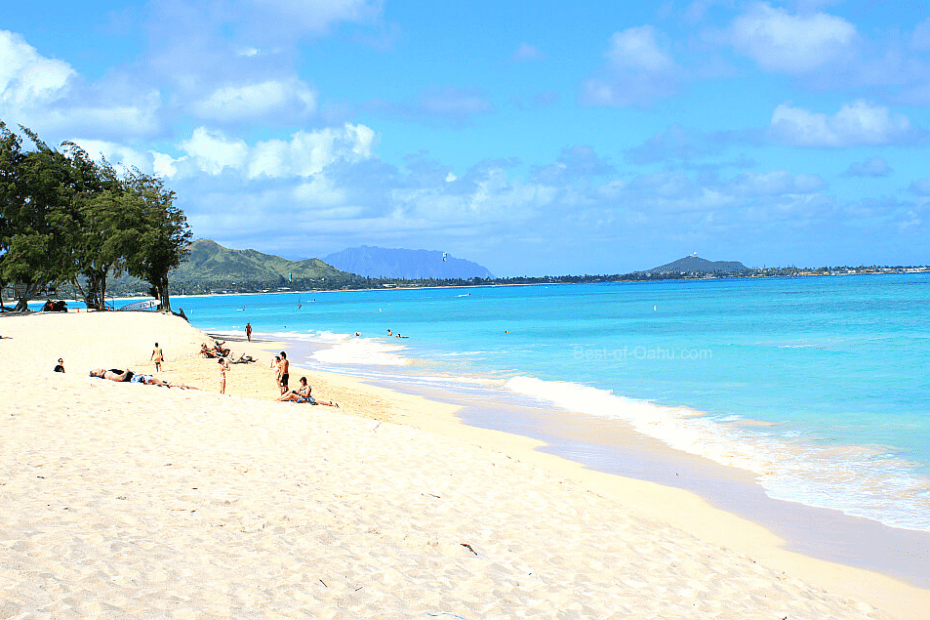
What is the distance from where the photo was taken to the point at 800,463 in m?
14.7

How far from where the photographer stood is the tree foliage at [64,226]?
55469mm

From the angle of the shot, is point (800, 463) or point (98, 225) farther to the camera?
point (98, 225)

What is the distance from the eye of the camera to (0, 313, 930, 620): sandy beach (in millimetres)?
5789

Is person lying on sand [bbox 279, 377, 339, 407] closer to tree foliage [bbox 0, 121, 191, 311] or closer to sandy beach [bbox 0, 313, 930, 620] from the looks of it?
sandy beach [bbox 0, 313, 930, 620]

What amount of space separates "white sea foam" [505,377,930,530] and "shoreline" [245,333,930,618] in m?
0.46

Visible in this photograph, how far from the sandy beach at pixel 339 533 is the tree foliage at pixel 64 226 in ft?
155

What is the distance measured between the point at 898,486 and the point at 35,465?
14172 mm

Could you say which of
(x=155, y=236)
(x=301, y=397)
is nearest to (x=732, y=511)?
(x=301, y=397)

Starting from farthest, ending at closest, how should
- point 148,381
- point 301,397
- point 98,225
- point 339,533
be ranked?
point 98,225, point 301,397, point 148,381, point 339,533

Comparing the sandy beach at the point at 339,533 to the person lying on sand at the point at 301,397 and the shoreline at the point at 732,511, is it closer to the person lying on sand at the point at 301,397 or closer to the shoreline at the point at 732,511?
the shoreline at the point at 732,511

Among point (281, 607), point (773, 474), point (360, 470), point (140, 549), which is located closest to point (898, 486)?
point (773, 474)

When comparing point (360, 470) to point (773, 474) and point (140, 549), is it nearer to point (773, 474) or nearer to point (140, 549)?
point (140, 549)

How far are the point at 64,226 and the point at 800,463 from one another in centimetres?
5916

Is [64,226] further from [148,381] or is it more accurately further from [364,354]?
[148,381]
